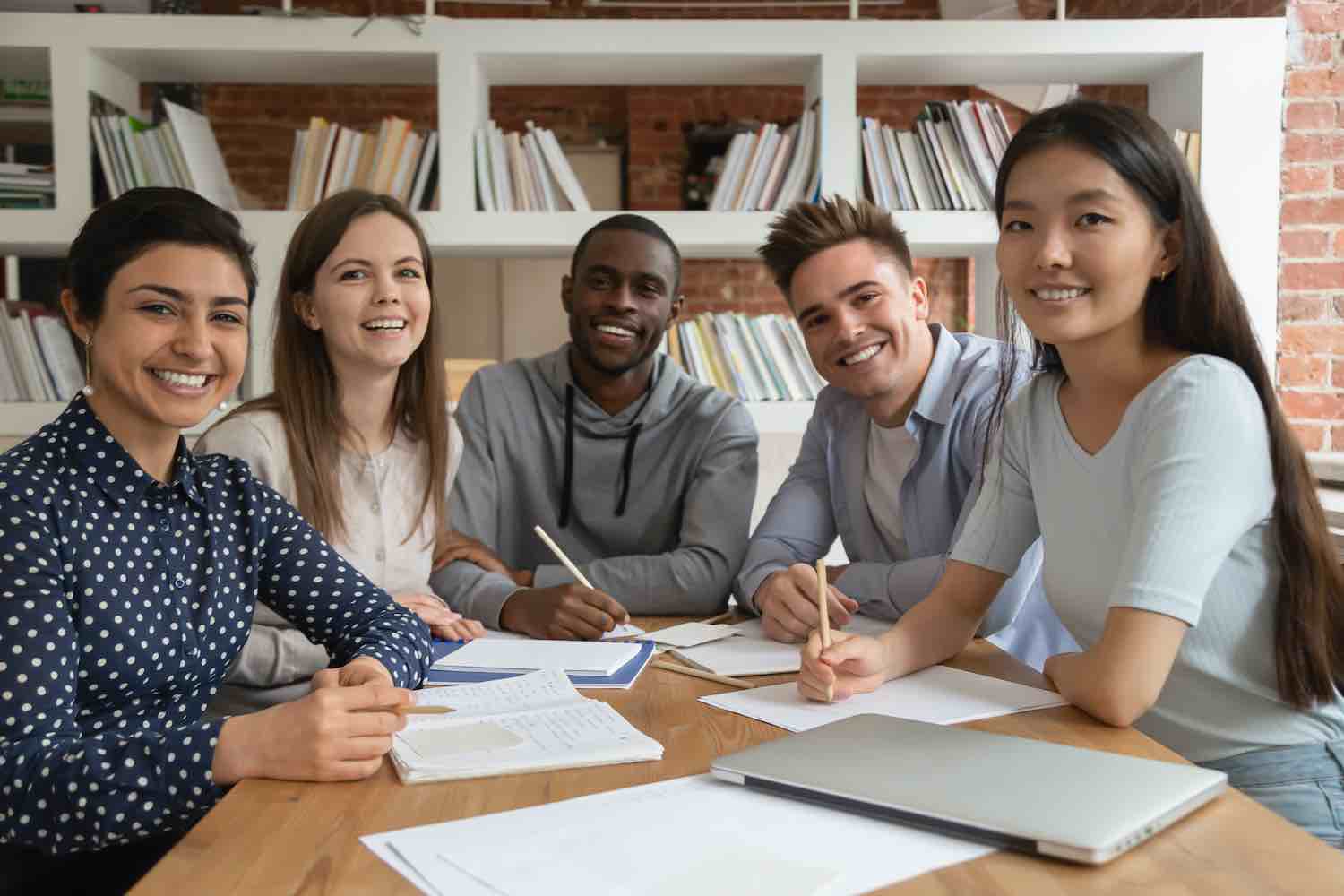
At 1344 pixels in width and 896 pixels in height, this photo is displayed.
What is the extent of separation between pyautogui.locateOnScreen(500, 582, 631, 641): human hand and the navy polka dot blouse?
9.7 inches

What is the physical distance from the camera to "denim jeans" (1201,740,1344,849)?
109 centimetres

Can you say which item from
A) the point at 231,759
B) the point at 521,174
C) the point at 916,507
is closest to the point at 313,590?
the point at 231,759

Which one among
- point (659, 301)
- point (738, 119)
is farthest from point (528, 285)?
point (659, 301)

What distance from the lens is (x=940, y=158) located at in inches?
116

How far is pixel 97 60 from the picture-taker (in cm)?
282

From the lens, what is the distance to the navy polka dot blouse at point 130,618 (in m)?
0.92

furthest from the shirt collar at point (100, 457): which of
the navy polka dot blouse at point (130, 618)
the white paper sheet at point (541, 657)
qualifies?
the white paper sheet at point (541, 657)

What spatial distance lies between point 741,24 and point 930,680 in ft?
6.87

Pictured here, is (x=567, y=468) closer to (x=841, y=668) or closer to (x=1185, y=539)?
(x=841, y=668)

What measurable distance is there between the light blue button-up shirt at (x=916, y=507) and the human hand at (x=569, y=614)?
0.28m

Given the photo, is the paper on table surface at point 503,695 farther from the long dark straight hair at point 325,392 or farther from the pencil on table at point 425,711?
the long dark straight hair at point 325,392

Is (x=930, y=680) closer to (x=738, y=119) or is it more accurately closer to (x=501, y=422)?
(x=501, y=422)

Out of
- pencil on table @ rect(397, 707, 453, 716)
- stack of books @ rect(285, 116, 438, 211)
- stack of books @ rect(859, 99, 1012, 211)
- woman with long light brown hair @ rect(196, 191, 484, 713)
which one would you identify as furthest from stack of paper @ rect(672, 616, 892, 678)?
stack of books @ rect(285, 116, 438, 211)

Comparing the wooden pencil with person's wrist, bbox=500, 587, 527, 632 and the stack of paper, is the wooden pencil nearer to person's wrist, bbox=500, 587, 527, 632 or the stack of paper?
the stack of paper
